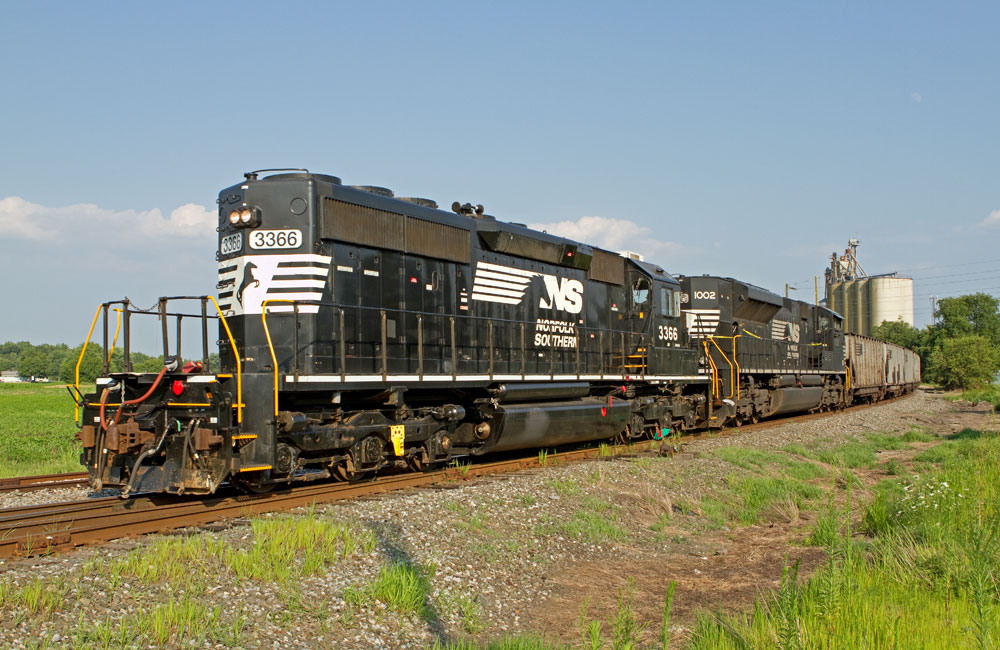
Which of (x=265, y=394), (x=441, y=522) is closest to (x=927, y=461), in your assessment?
(x=441, y=522)

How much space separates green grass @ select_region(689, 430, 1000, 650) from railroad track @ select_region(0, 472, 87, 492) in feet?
→ 27.7

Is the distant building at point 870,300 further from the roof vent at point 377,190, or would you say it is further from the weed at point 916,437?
the roof vent at point 377,190

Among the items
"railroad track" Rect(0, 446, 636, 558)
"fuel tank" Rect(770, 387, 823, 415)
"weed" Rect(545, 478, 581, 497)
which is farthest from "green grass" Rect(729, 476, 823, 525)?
"fuel tank" Rect(770, 387, 823, 415)

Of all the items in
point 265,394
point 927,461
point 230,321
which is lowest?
point 927,461

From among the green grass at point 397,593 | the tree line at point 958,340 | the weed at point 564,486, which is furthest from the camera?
the tree line at point 958,340

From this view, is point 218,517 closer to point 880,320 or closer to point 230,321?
point 230,321

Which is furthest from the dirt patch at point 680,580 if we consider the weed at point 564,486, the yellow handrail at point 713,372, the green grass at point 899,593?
the yellow handrail at point 713,372

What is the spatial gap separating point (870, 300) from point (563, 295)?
8564 cm

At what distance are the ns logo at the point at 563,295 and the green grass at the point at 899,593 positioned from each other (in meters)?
6.36

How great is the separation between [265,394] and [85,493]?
328 centimetres

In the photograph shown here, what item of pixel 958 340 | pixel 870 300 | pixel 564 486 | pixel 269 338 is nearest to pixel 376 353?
pixel 269 338

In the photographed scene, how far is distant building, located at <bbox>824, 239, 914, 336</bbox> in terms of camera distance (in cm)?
8706

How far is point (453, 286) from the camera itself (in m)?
11.1

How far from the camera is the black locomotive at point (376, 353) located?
25.3 ft
